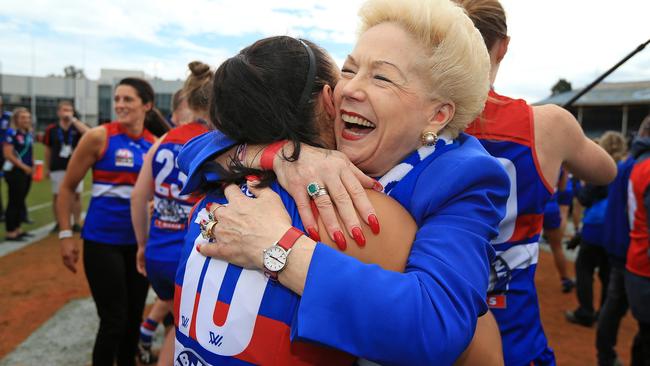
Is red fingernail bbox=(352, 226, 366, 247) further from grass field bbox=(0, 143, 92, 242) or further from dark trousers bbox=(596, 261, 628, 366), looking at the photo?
grass field bbox=(0, 143, 92, 242)

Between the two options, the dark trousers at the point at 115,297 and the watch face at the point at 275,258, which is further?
the dark trousers at the point at 115,297

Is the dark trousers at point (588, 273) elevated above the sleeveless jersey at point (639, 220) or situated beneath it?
situated beneath

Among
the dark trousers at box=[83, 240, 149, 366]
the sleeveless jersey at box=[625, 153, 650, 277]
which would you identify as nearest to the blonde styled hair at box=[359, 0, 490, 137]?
the sleeveless jersey at box=[625, 153, 650, 277]

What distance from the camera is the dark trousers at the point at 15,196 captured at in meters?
8.67

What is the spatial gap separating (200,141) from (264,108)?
547mm

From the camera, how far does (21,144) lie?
9.87 m

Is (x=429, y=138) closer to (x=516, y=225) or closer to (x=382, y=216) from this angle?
(x=382, y=216)

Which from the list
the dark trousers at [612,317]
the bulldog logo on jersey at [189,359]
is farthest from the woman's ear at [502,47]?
the dark trousers at [612,317]

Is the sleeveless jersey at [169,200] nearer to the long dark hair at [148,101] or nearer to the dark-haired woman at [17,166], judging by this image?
the long dark hair at [148,101]

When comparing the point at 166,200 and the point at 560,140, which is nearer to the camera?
the point at 560,140

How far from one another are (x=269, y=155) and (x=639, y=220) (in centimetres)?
364

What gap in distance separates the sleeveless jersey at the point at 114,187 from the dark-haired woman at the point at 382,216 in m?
2.73

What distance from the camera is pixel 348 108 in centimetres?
134

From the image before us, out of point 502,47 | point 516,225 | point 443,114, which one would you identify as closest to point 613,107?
point 502,47
